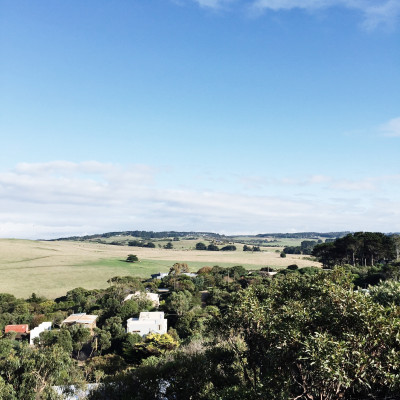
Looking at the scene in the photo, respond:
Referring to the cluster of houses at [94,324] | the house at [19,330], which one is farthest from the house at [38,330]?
the house at [19,330]

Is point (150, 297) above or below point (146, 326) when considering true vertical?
above

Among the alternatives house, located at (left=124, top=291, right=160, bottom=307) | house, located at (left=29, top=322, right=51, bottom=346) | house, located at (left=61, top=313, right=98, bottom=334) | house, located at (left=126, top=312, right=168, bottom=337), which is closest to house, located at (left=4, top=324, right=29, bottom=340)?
house, located at (left=29, top=322, right=51, bottom=346)

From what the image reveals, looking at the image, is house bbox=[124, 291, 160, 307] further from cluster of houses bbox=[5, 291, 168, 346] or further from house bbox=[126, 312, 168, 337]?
house bbox=[126, 312, 168, 337]

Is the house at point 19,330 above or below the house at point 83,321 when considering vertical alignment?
below

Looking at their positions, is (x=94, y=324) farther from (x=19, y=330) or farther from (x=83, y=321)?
(x=19, y=330)

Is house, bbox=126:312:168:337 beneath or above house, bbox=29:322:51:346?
above

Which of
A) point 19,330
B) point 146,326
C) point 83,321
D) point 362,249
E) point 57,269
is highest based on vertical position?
point 362,249

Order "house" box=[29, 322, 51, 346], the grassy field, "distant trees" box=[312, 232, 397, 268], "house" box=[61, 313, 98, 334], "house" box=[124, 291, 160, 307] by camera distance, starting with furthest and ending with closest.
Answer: "distant trees" box=[312, 232, 397, 268] < the grassy field < "house" box=[124, 291, 160, 307] < "house" box=[61, 313, 98, 334] < "house" box=[29, 322, 51, 346]

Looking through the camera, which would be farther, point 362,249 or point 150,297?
point 362,249

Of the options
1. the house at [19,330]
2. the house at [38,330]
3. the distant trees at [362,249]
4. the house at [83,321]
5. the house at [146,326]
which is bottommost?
the house at [19,330]

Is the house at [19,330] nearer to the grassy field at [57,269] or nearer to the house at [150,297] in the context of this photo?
the house at [150,297]

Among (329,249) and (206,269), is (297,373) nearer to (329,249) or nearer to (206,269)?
(206,269)

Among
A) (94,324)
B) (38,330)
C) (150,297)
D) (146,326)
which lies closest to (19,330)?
(38,330)

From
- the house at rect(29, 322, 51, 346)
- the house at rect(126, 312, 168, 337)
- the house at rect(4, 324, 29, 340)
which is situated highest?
the house at rect(126, 312, 168, 337)
